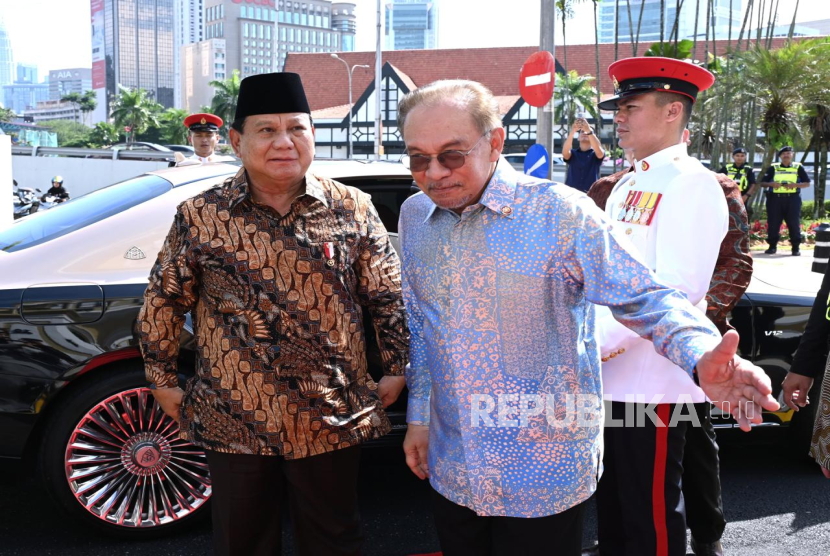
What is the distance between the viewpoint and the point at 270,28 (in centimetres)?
15175

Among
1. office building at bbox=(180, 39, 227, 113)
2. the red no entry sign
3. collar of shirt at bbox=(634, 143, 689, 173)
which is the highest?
office building at bbox=(180, 39, 227, 113)

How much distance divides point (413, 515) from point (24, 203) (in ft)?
54.6

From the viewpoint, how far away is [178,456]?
343 cm

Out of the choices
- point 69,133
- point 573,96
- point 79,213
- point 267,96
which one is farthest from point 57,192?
point 69,133

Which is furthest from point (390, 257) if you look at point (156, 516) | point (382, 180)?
point (156, 516)

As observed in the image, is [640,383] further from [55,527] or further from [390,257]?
[55,527]

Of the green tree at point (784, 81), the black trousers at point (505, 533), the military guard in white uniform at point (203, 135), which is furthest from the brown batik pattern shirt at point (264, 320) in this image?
the green tree at point (784, 81)

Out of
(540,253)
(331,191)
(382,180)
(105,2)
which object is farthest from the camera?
(105,2)

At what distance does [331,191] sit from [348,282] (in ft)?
0.94

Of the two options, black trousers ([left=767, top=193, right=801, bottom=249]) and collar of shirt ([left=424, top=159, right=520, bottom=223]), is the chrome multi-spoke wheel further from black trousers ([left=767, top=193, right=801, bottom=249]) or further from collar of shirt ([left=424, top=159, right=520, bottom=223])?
black trousers ([left=767, top=193, right=801, bottom=249])

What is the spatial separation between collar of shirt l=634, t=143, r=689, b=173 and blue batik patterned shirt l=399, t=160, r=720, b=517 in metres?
0.81

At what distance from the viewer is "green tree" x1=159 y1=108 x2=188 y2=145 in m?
85.6

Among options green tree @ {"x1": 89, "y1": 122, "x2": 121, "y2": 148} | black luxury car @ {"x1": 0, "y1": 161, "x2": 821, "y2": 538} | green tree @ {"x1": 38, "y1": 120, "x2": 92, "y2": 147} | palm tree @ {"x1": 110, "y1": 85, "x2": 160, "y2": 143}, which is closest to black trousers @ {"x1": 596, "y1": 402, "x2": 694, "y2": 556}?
black luxury car @ {"x1": 0, "y1": 161, "x2": 821, "y2": 538}

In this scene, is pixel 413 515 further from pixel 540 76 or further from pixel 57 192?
pixel 57 192
